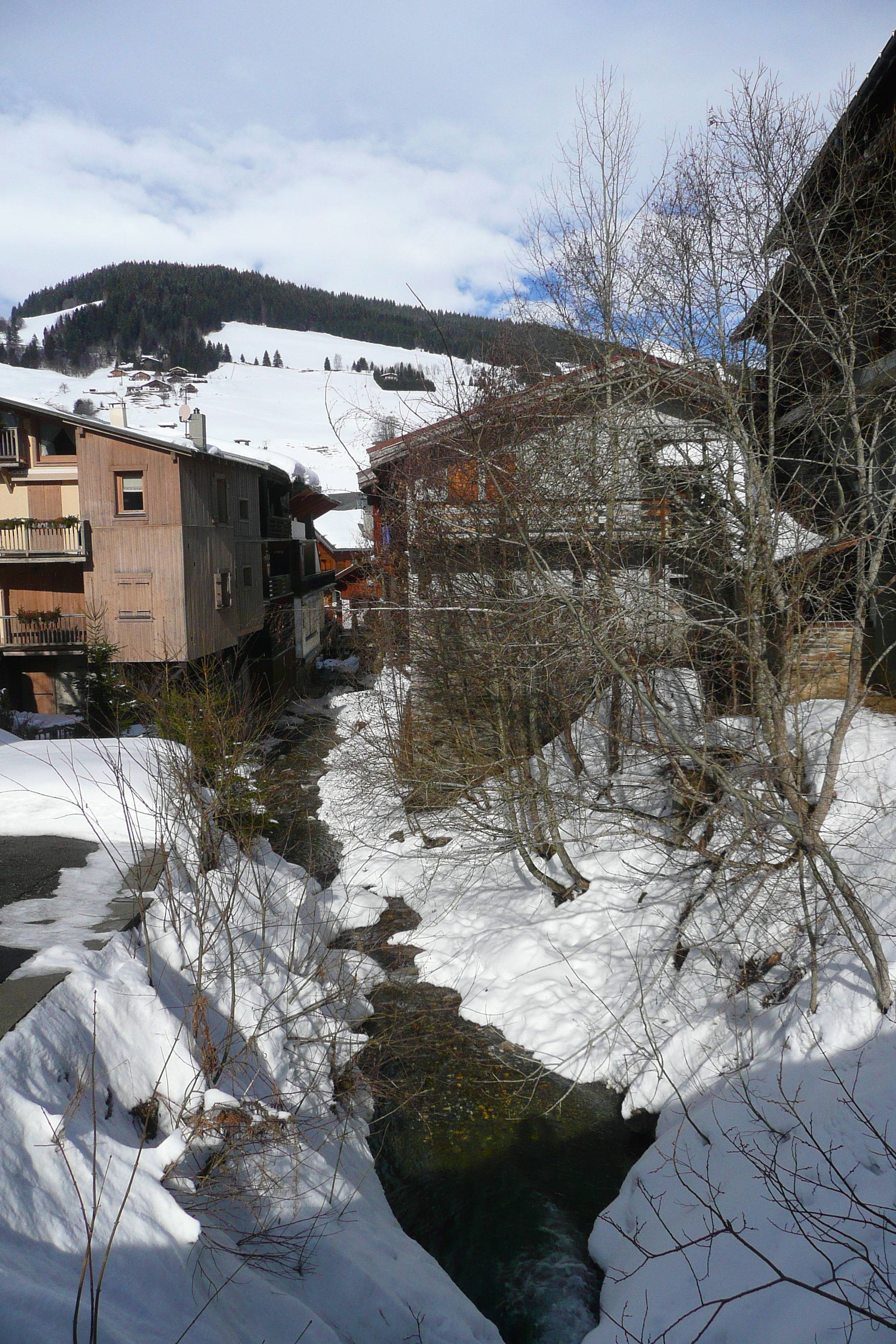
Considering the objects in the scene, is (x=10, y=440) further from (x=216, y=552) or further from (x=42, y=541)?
(x=216, y=552)

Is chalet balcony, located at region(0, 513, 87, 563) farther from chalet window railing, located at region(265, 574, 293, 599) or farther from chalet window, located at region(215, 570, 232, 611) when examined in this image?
chalet window railing, located at region(265, 574, 293, 599)

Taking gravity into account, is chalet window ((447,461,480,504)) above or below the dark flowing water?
above

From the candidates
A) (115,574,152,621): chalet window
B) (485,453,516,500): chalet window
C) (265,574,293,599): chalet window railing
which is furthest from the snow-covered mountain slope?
(485,453,516,500): chalet window

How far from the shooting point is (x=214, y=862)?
9352 mm

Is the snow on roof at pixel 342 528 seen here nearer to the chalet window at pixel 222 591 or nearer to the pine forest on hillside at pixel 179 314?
the chalet window at pixel 222 591

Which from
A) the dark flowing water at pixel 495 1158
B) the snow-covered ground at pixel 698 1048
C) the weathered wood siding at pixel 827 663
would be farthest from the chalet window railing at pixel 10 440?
the weathered wood siding at pixel 827 663

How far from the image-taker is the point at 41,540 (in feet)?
66.4

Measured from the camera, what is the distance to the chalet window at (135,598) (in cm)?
2048

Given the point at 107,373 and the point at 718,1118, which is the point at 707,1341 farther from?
the point at 107,373

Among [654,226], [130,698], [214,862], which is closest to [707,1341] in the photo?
[214,862]

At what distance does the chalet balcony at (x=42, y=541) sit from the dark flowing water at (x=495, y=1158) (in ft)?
47.1

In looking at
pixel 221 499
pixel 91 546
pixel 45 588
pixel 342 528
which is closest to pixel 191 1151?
pixel 91 546

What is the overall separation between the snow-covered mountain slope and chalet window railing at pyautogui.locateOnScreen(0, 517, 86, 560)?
25851 mm

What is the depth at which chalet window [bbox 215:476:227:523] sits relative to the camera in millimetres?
23547
